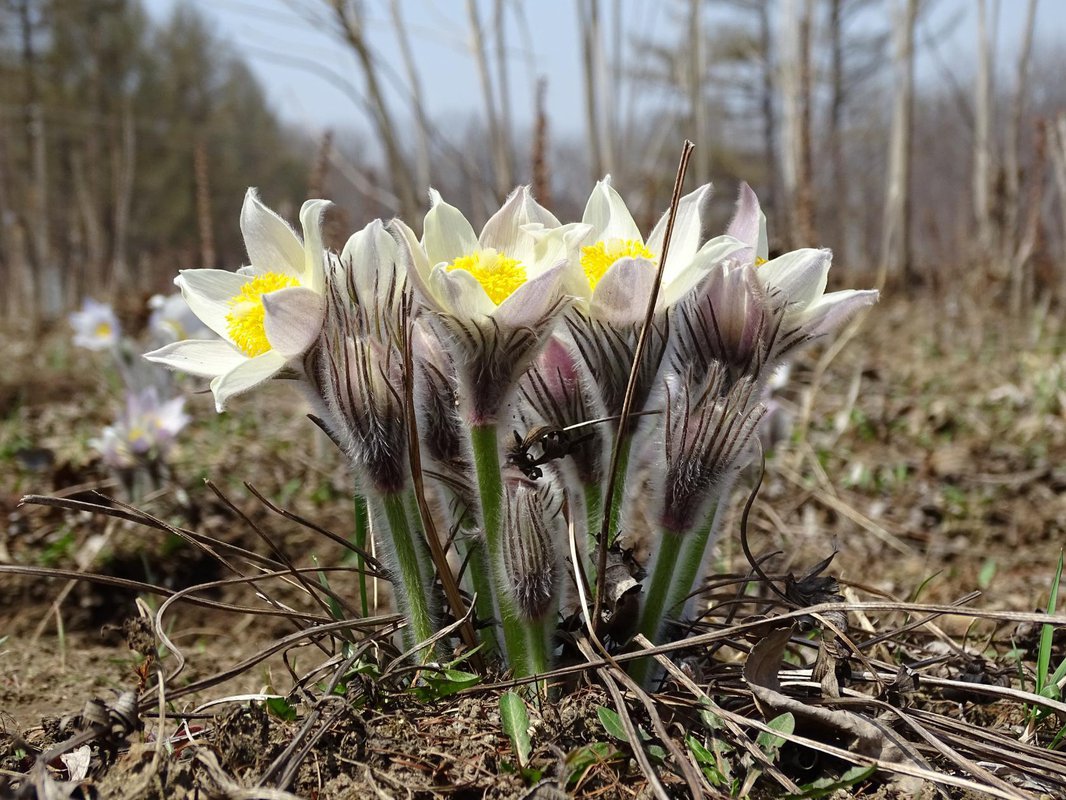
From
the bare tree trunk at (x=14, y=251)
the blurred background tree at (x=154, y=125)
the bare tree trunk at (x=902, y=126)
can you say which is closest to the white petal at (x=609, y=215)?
the bare tree trunk at (x=902, y=126)

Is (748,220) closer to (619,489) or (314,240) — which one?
(619,489)

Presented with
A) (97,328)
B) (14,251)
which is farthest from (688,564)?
(14,251)

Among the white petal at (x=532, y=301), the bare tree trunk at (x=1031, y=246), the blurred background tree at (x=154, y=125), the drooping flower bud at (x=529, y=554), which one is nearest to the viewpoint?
the white petal at (x=532, y=301)

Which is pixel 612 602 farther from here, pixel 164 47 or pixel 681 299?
pixel 164 47

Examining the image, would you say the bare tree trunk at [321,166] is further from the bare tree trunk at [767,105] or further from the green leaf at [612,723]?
the bare tree trunk at [767,105]

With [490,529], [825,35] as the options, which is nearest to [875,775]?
[490,529]

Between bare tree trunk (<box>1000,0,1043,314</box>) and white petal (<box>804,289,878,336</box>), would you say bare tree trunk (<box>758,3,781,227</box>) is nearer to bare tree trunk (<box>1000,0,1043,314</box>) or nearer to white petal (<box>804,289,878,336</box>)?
bare tree trunk (<box>1000,0,1043,314</box>)
